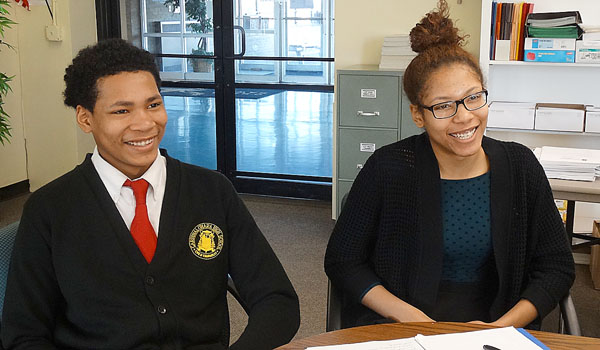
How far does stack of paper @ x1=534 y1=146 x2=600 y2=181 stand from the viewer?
2.88 meters

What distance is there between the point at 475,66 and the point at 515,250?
0.51 m

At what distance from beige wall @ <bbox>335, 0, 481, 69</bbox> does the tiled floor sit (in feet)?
2.19

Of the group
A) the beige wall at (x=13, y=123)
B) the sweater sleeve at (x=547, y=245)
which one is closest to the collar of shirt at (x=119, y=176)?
the sweater sleeve at (x=547, y=245)

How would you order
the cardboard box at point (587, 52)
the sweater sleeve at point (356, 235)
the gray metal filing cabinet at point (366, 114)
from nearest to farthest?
1. the sweater sleeve at point (356, 235)
2. the cardboard box at point (587, 52)
3. the gray metal filing cabinet at point (366, 114)

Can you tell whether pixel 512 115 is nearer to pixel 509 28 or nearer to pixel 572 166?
pixel 509 28

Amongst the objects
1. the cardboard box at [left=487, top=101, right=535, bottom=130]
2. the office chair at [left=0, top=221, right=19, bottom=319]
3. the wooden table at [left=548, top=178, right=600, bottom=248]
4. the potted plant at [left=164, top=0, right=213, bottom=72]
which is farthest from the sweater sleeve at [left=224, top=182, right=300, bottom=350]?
the potted plant at [left=164, top=0, right=213, bottom=72]

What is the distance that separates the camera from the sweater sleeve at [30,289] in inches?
62.0

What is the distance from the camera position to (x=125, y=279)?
63.8 inches

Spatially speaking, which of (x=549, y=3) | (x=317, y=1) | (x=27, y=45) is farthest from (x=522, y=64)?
(x=27, y=45)

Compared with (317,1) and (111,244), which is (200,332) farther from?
(317,1)

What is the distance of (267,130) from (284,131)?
0.14 metres

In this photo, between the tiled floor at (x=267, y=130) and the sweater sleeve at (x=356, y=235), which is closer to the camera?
the sweater sleeve at (x=356, y=235)

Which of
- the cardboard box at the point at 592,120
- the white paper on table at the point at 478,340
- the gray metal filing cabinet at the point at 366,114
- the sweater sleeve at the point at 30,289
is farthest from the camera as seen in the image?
the gray metal filing cabinet at the point at 366,114

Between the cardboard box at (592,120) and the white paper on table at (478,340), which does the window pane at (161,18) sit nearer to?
the cardboard box at (592,120)
